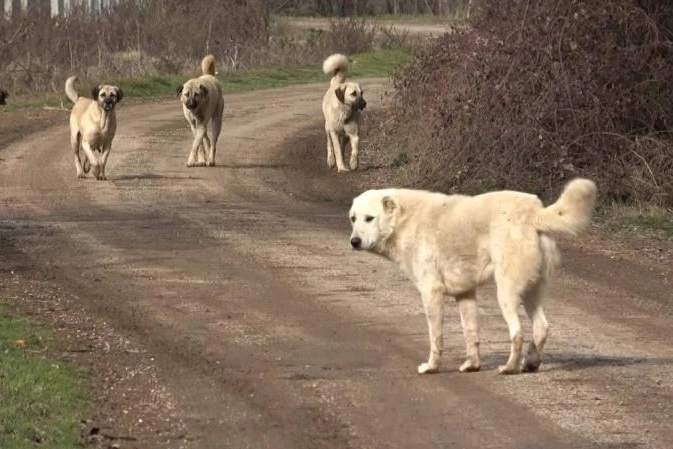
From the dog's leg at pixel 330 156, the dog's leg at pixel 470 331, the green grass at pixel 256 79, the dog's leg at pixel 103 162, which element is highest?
the dog's leg at pixel 470 331

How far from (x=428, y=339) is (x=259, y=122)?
18542 mm

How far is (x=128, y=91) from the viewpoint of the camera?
3359cm

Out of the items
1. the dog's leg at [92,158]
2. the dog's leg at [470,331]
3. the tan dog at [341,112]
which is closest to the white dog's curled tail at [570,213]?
the dog's leg at [470,331]

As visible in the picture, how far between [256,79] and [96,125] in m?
17.5

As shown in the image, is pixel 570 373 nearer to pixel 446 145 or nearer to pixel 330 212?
pixel 330 212

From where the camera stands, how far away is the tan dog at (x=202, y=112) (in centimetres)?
2192

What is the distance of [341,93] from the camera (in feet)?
71.1

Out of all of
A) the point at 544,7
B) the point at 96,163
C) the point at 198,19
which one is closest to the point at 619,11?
the point at 544,7

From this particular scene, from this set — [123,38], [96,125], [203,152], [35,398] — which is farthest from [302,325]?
[123,38]

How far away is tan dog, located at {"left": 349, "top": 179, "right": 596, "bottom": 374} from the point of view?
9.02 m

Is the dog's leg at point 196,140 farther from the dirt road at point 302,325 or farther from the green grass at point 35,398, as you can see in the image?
the green grass at point 35,398

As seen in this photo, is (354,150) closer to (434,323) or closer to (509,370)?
(434,323)

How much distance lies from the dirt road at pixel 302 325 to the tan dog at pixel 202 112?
1.68 m

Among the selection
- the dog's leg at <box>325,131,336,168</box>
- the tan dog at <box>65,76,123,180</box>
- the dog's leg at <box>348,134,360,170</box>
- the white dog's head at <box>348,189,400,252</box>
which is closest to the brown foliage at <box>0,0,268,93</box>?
the dog's leg at <box>325,131,336,168</box>
